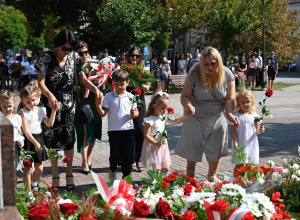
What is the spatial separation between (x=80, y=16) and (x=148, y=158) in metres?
25.8

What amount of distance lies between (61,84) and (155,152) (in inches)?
57.1

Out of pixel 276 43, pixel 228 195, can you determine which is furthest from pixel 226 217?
pixel 276 43

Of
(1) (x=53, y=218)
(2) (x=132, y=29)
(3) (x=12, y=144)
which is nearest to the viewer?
(3) (x=12, y=144)

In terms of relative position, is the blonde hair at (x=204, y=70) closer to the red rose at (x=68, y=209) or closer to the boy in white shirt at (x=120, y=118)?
the boy in white shirt at (x=120, y=118)

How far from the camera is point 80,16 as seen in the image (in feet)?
98.7

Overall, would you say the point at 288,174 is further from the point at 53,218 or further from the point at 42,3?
the point at 42,3

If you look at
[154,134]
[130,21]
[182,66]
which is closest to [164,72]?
[182,66]

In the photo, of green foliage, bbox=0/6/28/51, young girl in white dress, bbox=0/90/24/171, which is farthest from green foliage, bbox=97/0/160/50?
green foliage, bbox=0/6/28/51

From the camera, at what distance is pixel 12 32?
47719 millimetres

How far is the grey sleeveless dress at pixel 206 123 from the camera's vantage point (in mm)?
4887

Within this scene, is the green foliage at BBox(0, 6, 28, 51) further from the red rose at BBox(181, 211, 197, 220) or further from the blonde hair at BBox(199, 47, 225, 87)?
the red rose at BBox(181, 211, 197, 220)

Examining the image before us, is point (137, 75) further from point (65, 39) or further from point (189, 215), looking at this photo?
point (189, 215)

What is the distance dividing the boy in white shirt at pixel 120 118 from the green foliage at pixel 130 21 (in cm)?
1870

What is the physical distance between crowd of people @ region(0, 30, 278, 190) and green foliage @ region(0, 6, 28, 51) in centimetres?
4450
